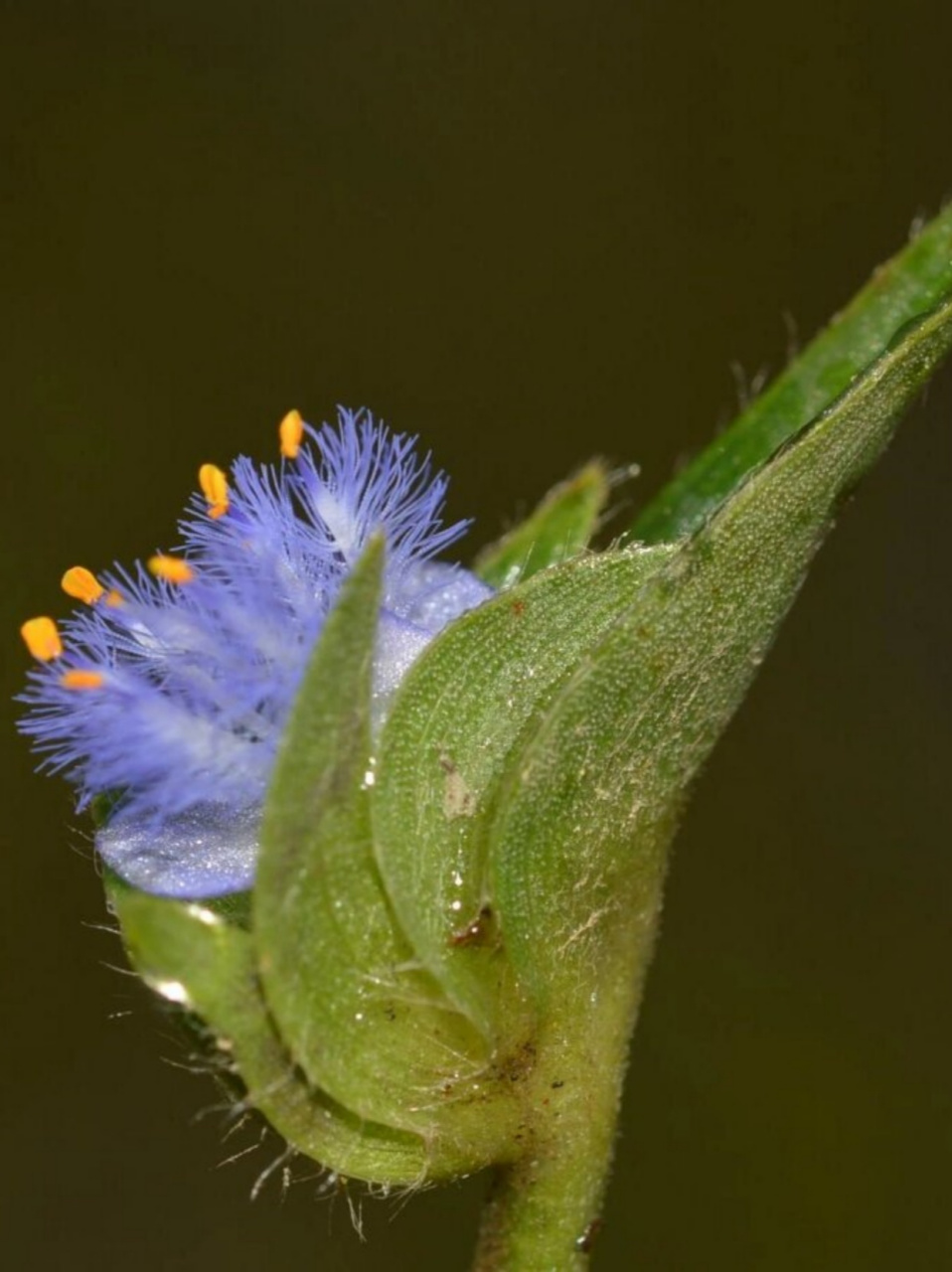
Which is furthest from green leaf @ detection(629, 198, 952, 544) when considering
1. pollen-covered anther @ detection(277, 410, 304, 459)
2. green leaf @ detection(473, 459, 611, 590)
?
pollen-covered anther @ detection(277, 410, 304, 459)

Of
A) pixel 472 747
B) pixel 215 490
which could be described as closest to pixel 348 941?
pixel 472 747

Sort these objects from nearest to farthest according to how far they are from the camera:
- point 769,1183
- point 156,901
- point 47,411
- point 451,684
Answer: point 156,901, point 451,684, point 769,1183, point 47,411

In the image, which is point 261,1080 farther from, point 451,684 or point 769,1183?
point 769,1183

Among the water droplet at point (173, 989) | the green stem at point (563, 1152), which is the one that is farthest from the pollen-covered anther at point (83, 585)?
the green stem at point (563, 1152)

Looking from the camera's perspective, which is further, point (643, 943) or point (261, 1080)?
point (643, 943)

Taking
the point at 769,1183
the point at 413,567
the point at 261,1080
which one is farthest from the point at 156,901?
the point at 769,1183

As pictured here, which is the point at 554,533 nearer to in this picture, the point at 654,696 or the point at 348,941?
the point at 654,696

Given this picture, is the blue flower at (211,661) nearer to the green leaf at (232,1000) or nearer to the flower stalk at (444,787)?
the flower stalk at (444,787)
